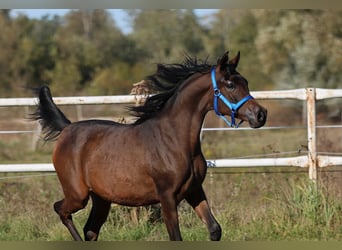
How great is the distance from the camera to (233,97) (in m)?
5.86

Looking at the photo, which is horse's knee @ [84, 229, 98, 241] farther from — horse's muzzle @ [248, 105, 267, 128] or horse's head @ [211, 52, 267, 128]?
horse's muzzle @ [248, 105, 267, 128]

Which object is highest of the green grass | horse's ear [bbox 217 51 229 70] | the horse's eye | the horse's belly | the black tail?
horse's ear [bbox 217 51 229 70]

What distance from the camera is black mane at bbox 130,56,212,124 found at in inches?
248

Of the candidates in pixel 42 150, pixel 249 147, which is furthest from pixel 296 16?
pixel 42 150

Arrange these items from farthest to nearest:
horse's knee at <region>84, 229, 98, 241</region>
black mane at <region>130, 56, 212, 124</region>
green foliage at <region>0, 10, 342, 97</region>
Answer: green foliage at <region>0, 10, 342, 97</region>
horse's knee at <region>84, 229, 98, 241</region>
black mane at <region>130, 56, 212, 124</region>

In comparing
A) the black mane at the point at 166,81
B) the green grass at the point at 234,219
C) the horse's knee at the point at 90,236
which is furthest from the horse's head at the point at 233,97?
the horse's knee at the point at 90,236

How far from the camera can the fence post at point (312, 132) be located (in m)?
7.41

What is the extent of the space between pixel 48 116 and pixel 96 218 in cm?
118

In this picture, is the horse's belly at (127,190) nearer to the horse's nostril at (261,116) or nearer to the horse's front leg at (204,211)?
the horse's front leg at (204,211)

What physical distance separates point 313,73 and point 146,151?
62.6 feet

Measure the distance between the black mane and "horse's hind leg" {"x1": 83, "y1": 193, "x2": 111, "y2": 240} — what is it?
36.8 inches

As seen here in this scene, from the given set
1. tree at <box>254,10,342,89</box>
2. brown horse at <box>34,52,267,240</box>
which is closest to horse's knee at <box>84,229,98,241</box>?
brown horse at <box>34,52,267,240</box>

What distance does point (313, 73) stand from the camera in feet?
79.6

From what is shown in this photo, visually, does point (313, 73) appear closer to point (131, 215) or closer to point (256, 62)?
point (256, 62)
